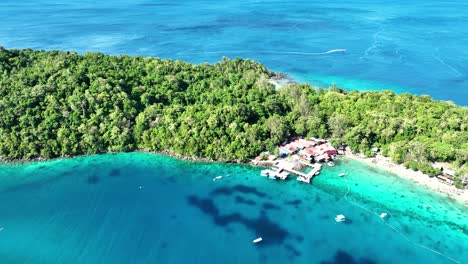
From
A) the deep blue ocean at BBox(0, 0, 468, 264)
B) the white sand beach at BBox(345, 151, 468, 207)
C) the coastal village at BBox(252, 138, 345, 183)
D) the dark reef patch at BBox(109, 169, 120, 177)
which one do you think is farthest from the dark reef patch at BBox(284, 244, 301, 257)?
the dark reef patch at BBox(109, 169, 120, 177)

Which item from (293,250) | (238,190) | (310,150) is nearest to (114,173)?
(238,190)

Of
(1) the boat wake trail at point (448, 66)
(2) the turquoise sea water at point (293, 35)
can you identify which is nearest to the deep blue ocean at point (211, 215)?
(1) the boat wake trail at point (448, 66)

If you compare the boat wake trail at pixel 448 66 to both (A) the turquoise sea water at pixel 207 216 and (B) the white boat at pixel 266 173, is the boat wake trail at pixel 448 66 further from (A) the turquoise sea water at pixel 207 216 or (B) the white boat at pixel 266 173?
(B) the white boat at pixel 266 173

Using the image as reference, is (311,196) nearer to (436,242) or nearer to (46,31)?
(436,242)

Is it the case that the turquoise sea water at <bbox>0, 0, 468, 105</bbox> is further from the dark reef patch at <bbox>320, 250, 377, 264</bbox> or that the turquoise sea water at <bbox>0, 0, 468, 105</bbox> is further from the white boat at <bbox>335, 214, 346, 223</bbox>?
the dark reef patch at <bbox>320, 250, 377, 264</bbox>

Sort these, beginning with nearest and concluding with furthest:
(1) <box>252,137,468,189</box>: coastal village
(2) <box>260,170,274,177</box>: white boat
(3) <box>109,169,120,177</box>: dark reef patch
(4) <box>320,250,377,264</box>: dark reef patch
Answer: (4) <box>320,250,377,264</box>: dark reef patch → (1) <box>252,137,468,189</box>: coastal village → (2) <box>260,170,274,177</box>: white boat → (3) <box>109,169,120,177</box>: dark reef patch

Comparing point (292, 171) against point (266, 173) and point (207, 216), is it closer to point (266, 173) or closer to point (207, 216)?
point (266, 173)

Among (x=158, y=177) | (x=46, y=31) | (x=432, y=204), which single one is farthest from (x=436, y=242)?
(x=46, y=31)
